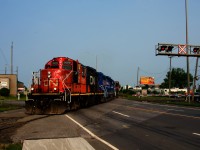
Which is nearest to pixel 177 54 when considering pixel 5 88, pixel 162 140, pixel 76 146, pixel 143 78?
pixel 162 140

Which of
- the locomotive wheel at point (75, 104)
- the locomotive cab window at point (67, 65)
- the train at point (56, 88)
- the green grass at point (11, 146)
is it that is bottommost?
the green grass at point (11, 146)

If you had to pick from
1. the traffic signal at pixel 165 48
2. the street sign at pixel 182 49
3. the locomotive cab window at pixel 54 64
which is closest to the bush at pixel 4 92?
the traffic signal at pixel 165 48

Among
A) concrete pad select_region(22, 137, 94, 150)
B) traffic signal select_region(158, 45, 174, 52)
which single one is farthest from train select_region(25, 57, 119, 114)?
concrete pad select_region(22, 137, 94, 150)

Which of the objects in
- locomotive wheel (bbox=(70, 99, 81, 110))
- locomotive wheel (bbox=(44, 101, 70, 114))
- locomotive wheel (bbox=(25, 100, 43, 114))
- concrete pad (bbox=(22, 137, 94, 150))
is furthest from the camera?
locomotive wheel (bbox=(70, 99, 81, 110))

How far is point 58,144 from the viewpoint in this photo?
440 inches

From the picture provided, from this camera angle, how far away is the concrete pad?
10492 mm

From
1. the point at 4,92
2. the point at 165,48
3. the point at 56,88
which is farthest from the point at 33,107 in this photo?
the point at 4,92

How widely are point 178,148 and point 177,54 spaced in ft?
93.0

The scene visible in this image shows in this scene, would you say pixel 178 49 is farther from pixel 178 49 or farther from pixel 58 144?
pixel 58 144

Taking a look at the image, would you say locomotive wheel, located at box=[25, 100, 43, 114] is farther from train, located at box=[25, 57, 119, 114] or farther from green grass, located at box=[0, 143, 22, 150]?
green grass, located at box=[0, 143, 22, 150]

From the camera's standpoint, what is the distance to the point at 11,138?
1324 centimetres

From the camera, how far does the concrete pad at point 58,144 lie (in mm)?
10492

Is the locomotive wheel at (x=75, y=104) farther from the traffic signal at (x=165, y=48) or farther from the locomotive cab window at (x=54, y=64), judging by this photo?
the traffic signal at (x=165, y=48)

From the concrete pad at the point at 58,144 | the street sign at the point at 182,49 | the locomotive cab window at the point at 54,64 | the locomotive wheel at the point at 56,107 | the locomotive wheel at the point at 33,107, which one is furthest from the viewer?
the street sign at the point at 182,49
